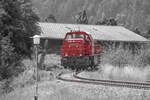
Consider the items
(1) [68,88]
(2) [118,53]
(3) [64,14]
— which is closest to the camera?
(1) [68,88]

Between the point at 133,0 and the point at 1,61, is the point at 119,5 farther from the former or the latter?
the point at 1,61

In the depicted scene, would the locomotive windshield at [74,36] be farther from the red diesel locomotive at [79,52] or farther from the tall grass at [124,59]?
the tall grass at [124,59]

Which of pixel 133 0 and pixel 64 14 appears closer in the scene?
pixel 133 0

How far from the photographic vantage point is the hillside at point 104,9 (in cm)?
12133

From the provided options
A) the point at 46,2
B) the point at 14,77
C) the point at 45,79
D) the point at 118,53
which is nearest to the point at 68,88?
the point at 45,79

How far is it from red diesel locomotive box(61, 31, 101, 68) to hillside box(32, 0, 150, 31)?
9073 cm

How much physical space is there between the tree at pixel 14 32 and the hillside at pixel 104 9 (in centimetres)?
9101

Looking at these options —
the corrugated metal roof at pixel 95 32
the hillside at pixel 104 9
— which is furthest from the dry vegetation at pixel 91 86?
the hillside at pixel 104 9

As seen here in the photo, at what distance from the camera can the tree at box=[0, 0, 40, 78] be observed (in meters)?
18.3

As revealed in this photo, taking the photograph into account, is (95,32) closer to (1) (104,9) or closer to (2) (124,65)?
(2) (124,65)

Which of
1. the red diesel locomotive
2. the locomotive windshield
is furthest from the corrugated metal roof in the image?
the red diesel locomotive

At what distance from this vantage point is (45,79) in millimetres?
17938

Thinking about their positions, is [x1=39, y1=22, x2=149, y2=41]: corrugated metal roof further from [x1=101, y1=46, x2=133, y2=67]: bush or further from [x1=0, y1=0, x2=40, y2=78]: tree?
[x1=0, y1=0, x2=40, y2=78]: tree

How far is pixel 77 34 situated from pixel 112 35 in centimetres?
2019
